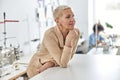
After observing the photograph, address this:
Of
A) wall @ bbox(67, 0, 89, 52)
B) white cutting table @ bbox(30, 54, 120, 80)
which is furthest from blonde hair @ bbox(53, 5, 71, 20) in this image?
wall @ bbox(67, 0, 89, 52)

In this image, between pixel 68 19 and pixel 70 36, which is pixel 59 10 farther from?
pixel 70 36

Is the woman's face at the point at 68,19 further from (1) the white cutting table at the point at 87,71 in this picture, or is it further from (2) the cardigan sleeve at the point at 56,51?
(1) the white cutting table at the point at 87,71

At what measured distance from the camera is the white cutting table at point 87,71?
1.32m

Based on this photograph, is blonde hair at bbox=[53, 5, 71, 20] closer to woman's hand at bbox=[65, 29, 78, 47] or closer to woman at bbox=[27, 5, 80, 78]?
→ woman at bbox=[27, 5, 80, 78]

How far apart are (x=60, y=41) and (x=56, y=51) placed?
0.31ft

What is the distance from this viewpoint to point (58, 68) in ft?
5.10

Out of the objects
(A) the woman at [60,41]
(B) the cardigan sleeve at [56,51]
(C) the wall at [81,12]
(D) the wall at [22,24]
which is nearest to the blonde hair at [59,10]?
(A) the woman at [60,41]

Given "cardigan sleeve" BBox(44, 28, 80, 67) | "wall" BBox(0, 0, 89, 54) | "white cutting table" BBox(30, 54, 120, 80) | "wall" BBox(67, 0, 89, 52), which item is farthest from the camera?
"wall" BBox(67, 0, 89, 52)

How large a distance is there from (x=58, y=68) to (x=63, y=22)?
33 centimetres

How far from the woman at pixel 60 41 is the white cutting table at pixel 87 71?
8 cm

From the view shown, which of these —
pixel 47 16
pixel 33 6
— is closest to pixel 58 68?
pixel 33 6

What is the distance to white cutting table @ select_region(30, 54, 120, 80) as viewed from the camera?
1.32 metres

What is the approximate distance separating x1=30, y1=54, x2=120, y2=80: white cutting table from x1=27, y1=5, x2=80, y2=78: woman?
8cm

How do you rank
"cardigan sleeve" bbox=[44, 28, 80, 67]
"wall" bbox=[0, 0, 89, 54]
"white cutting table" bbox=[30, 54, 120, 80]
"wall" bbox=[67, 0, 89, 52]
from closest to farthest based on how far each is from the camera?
"white cutting table" bbox=[30, 54, 120, 80]
"cardigan sleeve" bbox=[44, 28, 80, 67]
"wall" bbox=[0, 0, 89, 54]
"wall" bbox=[67, 0, 89, 52]
